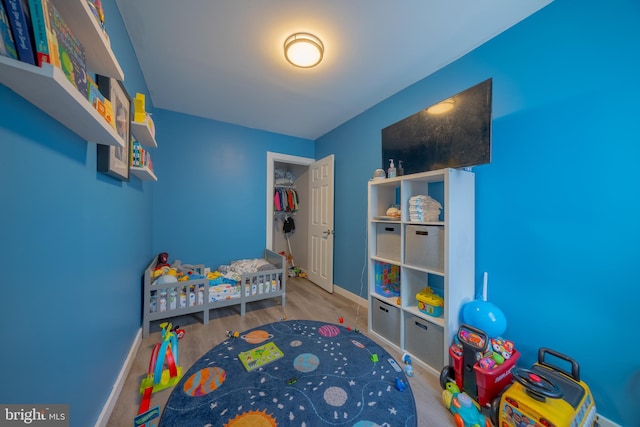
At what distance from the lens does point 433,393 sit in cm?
153

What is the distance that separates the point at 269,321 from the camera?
247cm

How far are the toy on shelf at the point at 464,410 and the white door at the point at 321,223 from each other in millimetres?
2106

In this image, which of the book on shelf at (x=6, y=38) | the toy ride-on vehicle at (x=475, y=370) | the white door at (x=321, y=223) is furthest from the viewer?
the white door at (x=321, y=223)

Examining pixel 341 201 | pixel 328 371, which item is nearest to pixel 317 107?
pixel 341 201

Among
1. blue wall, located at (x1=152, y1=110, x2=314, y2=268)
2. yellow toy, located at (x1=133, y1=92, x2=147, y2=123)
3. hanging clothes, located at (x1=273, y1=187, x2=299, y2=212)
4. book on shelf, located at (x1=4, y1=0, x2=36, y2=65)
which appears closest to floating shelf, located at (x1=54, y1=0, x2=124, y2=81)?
book on shelf, located at (x1=4, y1=0, x2=36, y2=65)

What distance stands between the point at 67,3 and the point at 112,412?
2.04m

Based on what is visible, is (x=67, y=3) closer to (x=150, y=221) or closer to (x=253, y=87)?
(x=253, y=87)

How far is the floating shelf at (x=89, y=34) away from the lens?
77 cm

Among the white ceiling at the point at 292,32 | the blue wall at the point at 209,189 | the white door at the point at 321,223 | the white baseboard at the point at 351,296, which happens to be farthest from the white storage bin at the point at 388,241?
the blue wall at the point at 209,189

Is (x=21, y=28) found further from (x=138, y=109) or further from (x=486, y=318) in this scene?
(x=486, y=318)

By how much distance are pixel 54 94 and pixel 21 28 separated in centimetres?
17

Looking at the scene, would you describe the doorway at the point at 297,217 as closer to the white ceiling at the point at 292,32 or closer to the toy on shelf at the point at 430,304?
the white ceiling at the point at 292,32

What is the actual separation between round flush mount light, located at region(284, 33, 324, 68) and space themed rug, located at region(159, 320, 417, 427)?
2.47 metres

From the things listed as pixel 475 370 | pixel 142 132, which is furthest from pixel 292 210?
pixel 475 370
